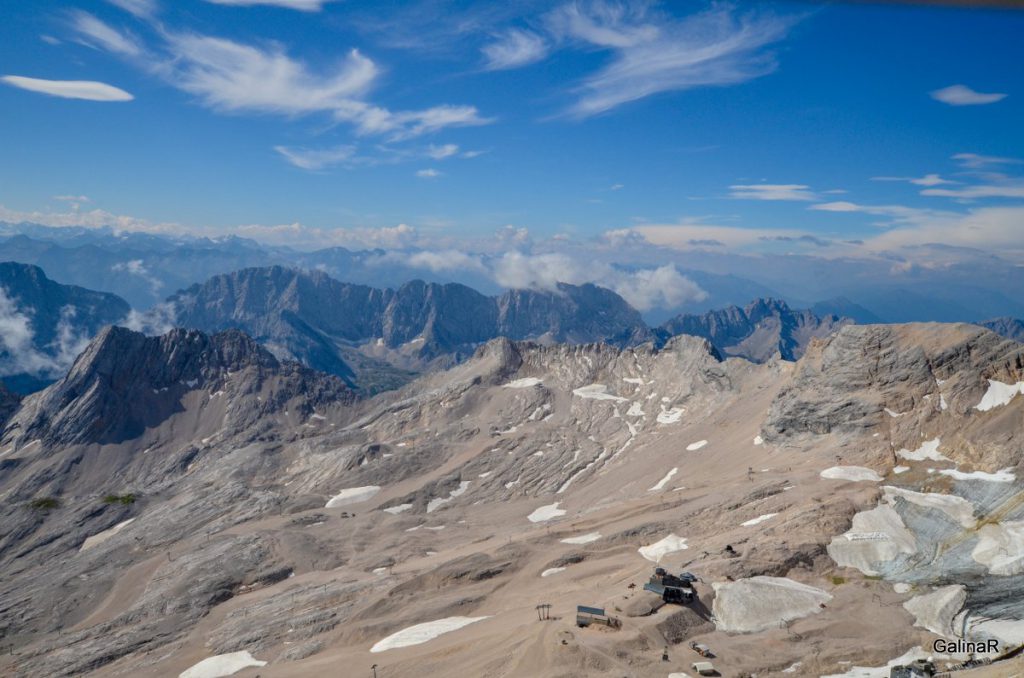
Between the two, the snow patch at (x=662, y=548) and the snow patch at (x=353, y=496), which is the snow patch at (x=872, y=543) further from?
the snow patch at (x=353, y=496)

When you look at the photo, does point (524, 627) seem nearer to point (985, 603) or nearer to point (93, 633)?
point (985, 603)

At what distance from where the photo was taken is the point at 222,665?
7806 centimetres

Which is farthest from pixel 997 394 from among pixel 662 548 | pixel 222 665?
pixel 222 665


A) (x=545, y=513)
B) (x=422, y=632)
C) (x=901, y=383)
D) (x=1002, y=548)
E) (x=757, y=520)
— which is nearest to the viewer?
(x=1002, y=548)

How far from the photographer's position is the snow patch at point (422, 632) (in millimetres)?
69250

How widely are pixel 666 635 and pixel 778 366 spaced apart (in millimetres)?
117164

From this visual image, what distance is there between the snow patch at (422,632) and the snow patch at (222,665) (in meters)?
16.7

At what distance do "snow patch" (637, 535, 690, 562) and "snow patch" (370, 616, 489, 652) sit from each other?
78.3 ft

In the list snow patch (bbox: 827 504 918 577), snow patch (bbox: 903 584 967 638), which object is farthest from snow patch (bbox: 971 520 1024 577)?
snow patch (bbox: 827 504 918 577)

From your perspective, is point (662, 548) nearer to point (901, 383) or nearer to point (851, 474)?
point (851, 474)

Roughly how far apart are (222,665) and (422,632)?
28.5m

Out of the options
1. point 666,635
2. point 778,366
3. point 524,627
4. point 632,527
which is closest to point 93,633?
point 524,627

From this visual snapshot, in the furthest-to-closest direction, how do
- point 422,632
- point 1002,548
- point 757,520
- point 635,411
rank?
1. point 635,411
2. point 757,520
3. point 422,632
4. point 1002,548

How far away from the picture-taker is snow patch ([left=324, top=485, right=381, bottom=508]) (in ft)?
495
